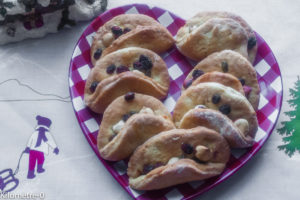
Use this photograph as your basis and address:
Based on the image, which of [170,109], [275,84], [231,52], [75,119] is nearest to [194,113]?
[170,109]

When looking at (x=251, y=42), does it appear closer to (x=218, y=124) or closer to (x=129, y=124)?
(x=218, y=124)

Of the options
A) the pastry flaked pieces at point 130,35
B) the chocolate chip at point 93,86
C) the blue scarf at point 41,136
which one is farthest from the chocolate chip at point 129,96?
the blue scarf at point 41,136

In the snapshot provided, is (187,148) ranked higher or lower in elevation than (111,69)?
lower

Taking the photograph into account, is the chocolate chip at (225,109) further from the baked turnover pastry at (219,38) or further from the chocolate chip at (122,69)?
the chocolate chip at (122,69)

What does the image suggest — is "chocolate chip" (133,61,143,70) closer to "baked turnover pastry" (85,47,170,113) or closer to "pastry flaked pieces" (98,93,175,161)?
"baked turnover pastry" (85,47,170,113)

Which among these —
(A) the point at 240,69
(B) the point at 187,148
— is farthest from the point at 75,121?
(A) the point at 240,69

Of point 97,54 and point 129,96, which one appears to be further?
point 97,54

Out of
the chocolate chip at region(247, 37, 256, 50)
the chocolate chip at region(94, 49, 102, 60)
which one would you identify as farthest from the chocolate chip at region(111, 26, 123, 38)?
the chocolate chip at region(247, 37, 256, 50)
